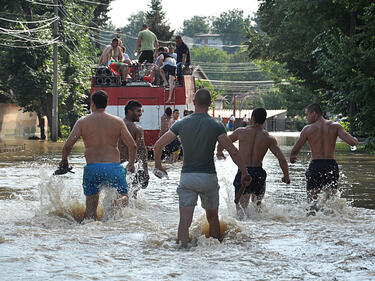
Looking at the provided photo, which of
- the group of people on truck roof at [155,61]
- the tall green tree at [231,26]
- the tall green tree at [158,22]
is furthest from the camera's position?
the tall green tree at [231,26]

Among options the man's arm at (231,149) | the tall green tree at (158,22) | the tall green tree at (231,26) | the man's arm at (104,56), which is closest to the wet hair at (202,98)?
the man's arm at (231,149)

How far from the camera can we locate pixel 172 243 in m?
8.30

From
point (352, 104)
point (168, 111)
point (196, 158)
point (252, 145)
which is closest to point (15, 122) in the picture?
point (352, 104)

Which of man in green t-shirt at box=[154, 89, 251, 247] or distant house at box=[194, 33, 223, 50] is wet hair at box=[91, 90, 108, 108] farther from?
distant house at box=[194, 33, 223, 50]

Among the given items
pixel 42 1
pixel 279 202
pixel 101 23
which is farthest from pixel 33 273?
pixel 101 23

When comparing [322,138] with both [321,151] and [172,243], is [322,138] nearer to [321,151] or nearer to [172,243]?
[321,151]

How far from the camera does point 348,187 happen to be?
15.1 metres

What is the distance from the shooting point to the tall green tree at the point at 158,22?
67.6 metres

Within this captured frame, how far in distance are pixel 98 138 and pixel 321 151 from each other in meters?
3.31

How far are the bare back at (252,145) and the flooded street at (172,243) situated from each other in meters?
0.76

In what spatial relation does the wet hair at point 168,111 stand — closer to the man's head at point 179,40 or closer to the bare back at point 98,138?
the man's head at point 179,40

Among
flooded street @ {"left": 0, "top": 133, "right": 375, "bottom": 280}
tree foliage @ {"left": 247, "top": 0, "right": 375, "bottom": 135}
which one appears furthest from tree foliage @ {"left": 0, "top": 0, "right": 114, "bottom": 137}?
flooded street @ {"left": 0, "top": 133, "right": 375, "bottom": 280}

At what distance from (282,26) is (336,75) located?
1245 cm

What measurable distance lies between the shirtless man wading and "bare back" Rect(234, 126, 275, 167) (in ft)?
5.59
